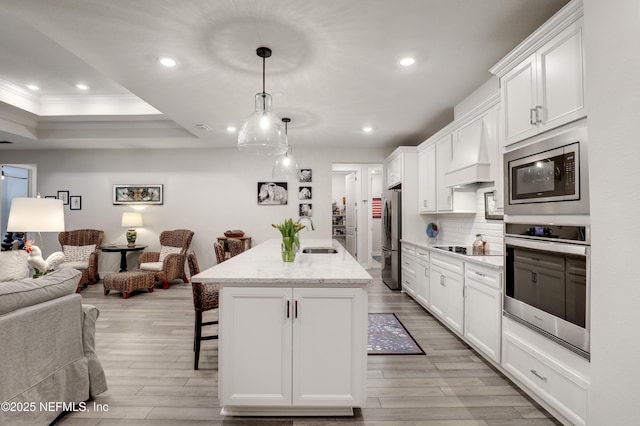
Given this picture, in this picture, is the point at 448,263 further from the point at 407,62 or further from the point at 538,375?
the point at 407,62

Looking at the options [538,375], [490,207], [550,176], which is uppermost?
[550,176]

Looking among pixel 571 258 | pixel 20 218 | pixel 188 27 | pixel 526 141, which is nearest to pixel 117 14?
pixel 188 27

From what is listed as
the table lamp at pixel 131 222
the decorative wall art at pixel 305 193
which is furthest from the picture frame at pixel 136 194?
the decorative wall art at pixel 305 193

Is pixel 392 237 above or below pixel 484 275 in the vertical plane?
above

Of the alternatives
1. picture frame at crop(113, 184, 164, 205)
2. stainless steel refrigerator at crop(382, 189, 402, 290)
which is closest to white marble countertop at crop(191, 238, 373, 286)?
stainless steel refrigerator at crop(382, 189, 402, 290)

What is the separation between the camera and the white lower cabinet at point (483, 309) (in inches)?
95.6

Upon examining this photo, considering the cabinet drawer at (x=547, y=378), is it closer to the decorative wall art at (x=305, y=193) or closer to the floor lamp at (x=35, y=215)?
the floor lamp at (x=35, y=215)

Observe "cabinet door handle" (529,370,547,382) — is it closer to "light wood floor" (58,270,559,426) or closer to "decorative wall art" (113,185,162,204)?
"light wood floor" (58,270,559,426)

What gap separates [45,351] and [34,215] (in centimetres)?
106

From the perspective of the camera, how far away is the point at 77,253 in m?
5.81

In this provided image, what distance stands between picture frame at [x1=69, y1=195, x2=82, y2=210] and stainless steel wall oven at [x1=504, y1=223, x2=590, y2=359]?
7.34m

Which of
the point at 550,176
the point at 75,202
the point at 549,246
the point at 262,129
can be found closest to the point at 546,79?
the point at 550,176

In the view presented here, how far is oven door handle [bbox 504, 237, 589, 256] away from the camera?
1635 millimetres

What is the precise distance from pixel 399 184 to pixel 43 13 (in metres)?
4.56
